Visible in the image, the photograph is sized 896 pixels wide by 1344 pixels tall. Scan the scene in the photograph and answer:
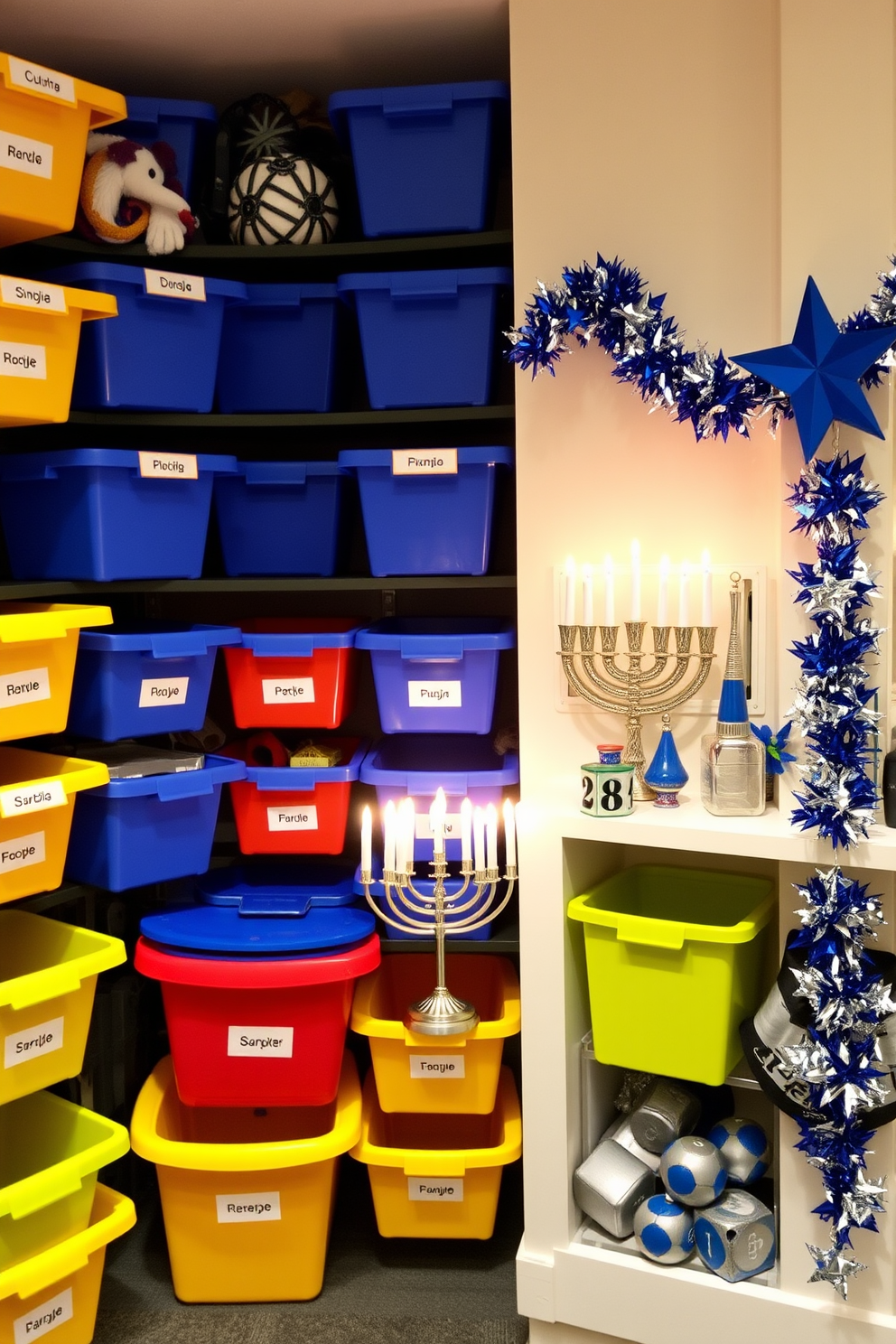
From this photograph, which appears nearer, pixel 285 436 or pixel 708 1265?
pixel 708 1265

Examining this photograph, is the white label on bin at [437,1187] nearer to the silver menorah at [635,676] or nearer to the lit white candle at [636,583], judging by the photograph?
the silver menorah at [635,676]

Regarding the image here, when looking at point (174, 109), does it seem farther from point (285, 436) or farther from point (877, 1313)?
point (877, 1313)

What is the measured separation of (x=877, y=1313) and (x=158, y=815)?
1.49 meters

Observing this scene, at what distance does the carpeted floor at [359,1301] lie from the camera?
2.11 metres

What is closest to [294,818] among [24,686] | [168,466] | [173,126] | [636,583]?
[24,686]

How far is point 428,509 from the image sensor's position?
2.22 m

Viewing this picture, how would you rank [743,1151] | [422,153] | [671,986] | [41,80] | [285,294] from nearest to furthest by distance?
[41,80]
[671,986]
[743,1151]
[422,153]
[285,294]

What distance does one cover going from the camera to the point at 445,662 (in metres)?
2.22

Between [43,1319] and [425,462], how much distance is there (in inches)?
64.7

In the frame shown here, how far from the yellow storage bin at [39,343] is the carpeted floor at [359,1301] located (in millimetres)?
1671

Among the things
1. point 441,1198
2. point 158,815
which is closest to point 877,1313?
point 441,1198

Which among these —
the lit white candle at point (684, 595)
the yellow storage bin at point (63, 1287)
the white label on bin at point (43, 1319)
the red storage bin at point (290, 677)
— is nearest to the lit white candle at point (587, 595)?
the lit white candle at point (684, 595)

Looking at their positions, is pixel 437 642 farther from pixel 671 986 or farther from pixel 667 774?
pixel 671 986

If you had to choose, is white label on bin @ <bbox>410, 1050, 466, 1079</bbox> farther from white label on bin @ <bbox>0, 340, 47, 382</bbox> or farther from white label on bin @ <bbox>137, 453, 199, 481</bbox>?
white label on bin @ <bbox>0, 340, 47, 382</bbox>
